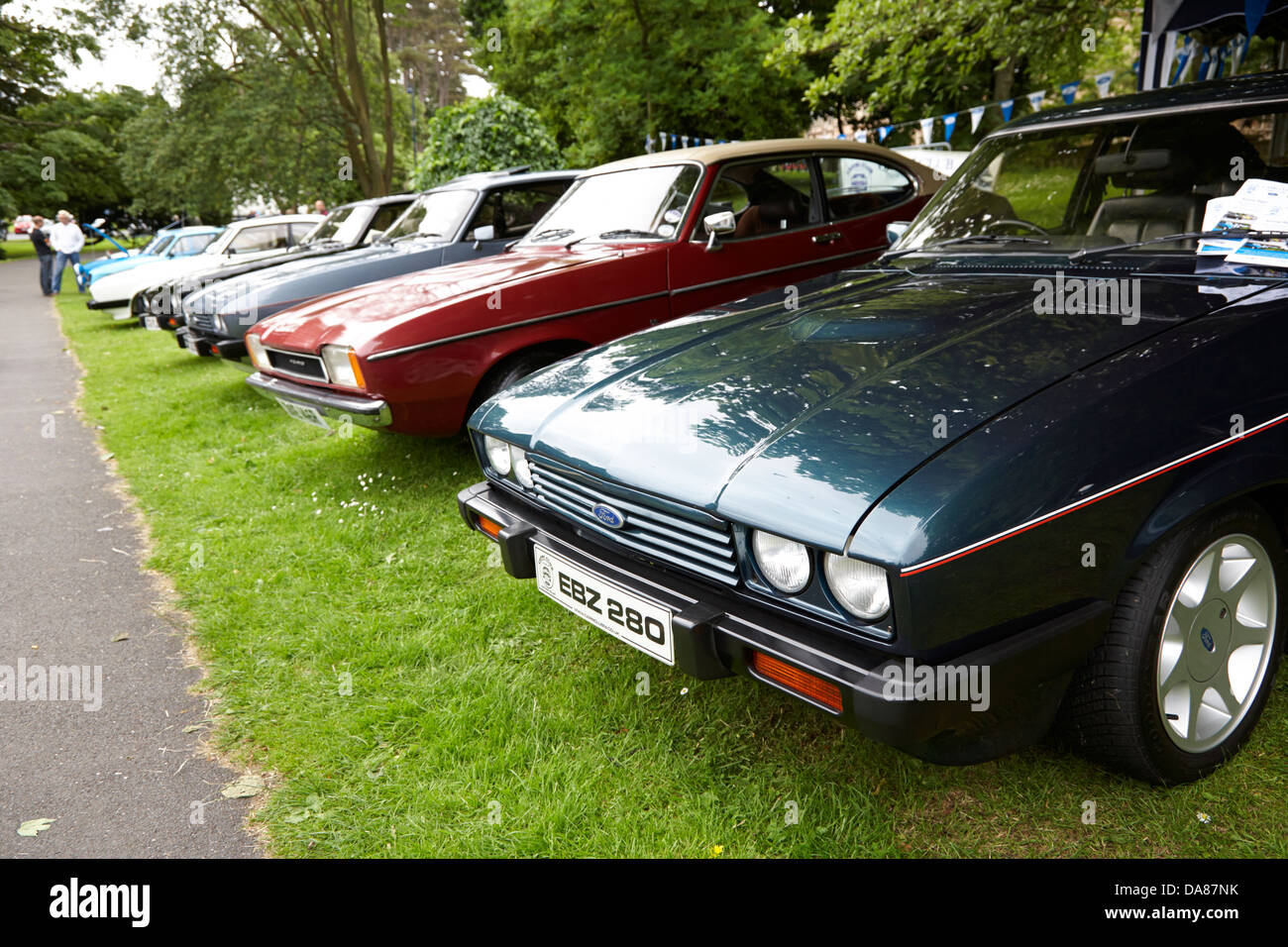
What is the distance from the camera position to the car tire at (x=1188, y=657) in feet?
6.14

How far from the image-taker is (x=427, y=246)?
6.54 metres

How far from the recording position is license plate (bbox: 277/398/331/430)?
181 inches

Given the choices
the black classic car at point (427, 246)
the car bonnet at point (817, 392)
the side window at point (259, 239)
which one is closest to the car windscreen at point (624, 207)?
the black classic car at point (427, 246)

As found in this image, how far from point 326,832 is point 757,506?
1483mm

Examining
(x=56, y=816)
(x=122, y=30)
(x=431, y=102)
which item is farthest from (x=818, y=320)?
(x=431, y=102)

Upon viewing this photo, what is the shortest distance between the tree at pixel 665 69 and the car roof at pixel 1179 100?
14.9 meters

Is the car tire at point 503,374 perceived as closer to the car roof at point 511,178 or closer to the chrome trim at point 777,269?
the chrome trim at point 777,269

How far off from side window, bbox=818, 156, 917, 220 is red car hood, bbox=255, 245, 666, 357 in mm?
1410

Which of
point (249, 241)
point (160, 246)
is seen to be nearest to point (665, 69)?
point (249, 241)

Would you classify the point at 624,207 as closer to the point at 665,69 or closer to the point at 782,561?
the point at 782,561

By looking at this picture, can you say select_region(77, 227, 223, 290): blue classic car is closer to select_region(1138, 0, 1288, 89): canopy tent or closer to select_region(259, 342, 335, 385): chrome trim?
select_region(259, 342, 335, 385): chrome trim

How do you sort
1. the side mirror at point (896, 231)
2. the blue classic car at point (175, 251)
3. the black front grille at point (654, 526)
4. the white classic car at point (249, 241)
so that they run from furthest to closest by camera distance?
the blue classic car at point (175, 251)
the white classic car at point (249, 241)
the side mirror at point (896, 231)
the black front grille at point (654, 526)

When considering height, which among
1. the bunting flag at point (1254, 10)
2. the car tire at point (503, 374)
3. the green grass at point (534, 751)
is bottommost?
the green grass at point (534, 751)
